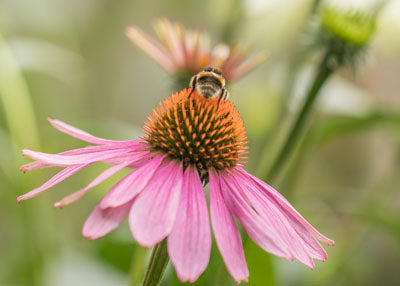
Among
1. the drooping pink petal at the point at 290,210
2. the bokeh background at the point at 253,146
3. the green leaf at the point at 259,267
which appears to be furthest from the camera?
the bokeh background at the point at 253,146

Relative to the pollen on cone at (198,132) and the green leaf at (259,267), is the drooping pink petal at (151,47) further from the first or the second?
the green leaf at (259,267)

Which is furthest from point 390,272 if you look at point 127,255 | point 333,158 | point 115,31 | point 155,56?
point 115,31

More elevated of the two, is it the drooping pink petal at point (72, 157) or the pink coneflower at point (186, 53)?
the pink coneflower at point (186, 53)

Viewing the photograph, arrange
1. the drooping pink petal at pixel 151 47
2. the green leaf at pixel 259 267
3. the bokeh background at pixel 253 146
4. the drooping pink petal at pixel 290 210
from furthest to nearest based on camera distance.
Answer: the bokeh background at pixel 253 146 < the drooping pink petal at pixel 151 47 < the green leaf at pixel 259 267 < the drooping pink petal at pixel 290 210

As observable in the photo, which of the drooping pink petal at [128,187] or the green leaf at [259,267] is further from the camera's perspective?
the green leaf at [259,267]

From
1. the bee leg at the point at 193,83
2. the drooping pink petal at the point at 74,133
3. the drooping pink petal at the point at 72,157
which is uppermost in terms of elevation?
the bee leg at the point at 193,83

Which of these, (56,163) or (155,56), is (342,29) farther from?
(56,163)

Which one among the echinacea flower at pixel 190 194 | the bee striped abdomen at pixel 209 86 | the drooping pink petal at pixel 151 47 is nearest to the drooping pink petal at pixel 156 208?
the echinacea flower at pixel 190 194
